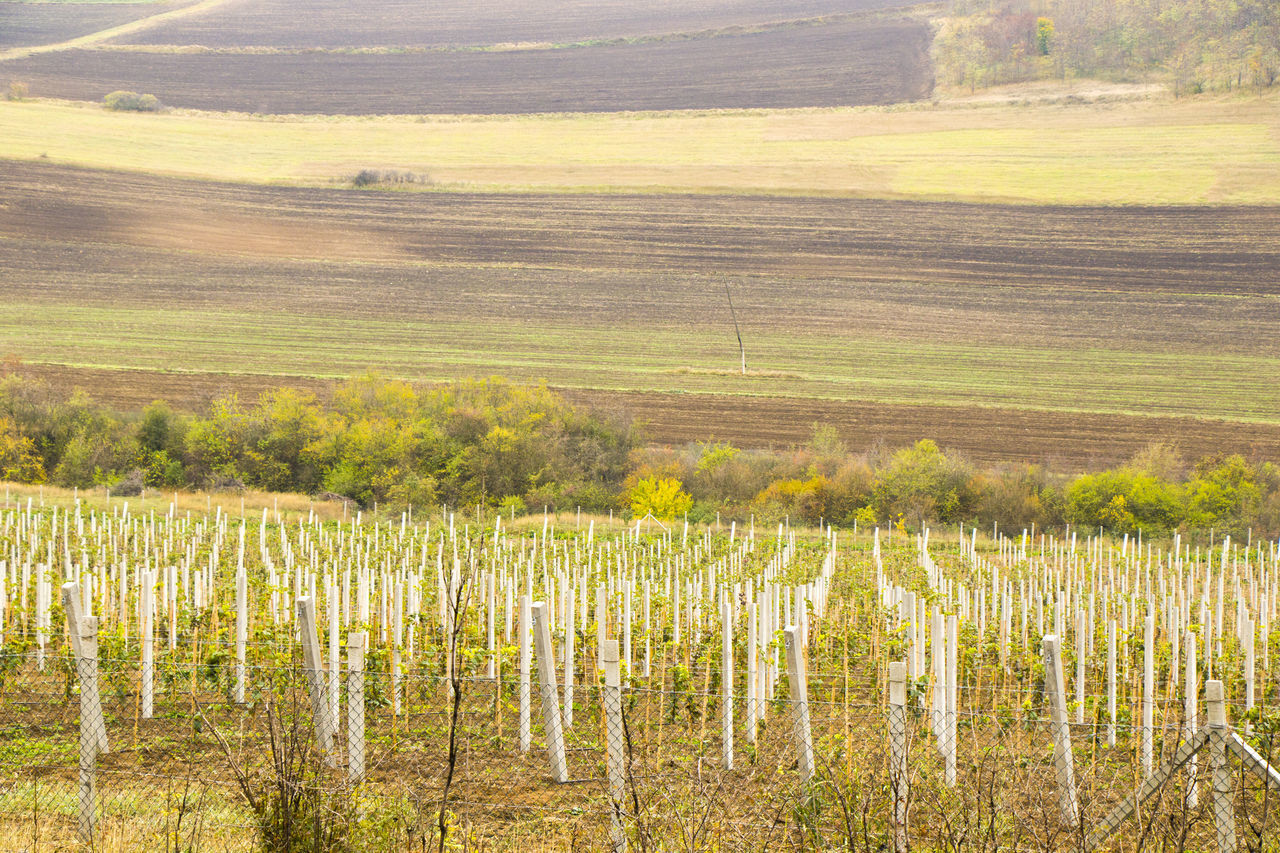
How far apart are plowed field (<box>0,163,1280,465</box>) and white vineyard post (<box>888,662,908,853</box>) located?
1577 inches

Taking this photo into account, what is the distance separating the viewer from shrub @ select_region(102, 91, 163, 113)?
285 ft

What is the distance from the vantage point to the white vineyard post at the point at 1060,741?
22.4 feet

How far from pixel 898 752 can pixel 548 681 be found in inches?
103

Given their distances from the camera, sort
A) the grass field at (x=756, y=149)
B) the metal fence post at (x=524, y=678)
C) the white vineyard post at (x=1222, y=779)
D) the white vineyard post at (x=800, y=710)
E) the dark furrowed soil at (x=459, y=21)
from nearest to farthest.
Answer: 1. the white vineyard post at (x=1222, y=779)
2. the white vineyard post at (x=800, y=710)
3. the metal fence post at (x=524, y=678)
4. the grass field at (x=756, y=149)
5. the dark furrowed soil at (x=459, y=21)

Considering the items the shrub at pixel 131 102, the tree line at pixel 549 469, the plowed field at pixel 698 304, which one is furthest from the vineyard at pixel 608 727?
the shrub at pixel 131 102

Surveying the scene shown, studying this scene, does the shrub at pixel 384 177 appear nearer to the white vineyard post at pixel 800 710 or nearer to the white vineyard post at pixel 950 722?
the white vineyard post at pixel 950 722

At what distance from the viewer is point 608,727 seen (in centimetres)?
666

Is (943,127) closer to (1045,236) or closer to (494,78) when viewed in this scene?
(1045,236)

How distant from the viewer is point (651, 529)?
1324 inches

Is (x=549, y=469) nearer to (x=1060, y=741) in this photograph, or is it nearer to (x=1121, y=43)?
(x=1060, y=741)

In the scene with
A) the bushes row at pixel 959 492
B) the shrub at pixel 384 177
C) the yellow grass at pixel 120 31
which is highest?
the yellow grass at pixel 120 31

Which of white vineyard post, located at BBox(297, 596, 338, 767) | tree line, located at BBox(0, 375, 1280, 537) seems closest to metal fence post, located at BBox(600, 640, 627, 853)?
white vineyard post, located at BBox(297, 596, 338, 767)

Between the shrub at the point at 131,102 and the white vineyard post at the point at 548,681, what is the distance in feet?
301

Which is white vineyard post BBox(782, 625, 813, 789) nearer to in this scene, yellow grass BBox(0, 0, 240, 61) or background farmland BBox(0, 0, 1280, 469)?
background farmland BBox(0, 0, 1280, 469)
